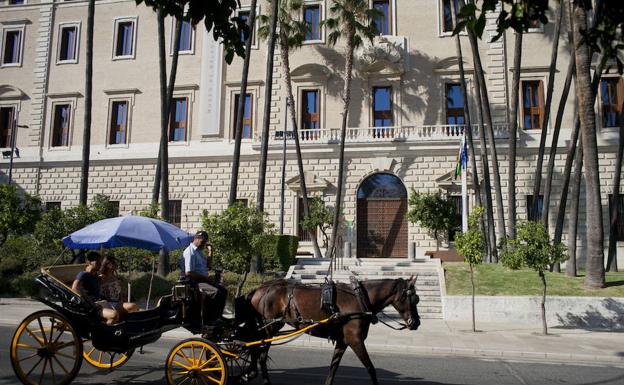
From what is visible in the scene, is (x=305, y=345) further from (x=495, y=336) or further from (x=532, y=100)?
(x=532, y=100)

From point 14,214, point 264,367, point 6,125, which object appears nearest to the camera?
point 264,367

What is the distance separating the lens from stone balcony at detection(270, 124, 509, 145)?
78.5 ft

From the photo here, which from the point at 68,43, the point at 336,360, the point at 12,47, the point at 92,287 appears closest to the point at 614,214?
the point at 336,360

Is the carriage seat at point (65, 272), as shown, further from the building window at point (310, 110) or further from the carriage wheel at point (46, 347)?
the building window at point (310, 110)

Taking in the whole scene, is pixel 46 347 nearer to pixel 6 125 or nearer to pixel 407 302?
pixel 407 302

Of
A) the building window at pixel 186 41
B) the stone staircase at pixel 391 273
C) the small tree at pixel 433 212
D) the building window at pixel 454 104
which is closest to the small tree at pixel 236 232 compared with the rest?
the stone staircase at pixel 391 273

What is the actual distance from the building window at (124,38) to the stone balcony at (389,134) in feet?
35.8

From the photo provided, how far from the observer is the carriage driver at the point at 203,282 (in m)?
6.23

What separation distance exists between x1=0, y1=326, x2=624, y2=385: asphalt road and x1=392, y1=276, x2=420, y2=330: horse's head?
152 centimetres

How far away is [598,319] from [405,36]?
58.8 ft

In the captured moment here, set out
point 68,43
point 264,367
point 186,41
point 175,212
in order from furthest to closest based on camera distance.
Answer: point 68,43
point 186,41
point 175,212
point 264,367

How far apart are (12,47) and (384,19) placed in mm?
23489

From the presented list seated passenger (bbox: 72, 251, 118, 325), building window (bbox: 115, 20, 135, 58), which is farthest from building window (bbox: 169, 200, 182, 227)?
seated passenger (bbox: 72, 251, 118, 325)

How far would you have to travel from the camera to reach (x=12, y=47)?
30.3 m
